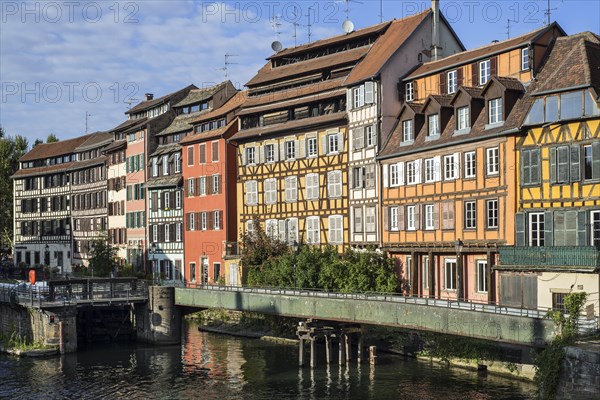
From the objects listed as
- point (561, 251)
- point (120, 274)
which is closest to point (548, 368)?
point (561, 251)

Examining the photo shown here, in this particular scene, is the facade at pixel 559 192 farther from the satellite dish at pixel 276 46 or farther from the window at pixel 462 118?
the satellite dish at pixel 276 46

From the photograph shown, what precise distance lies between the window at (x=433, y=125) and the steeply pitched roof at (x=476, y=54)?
10.2ft

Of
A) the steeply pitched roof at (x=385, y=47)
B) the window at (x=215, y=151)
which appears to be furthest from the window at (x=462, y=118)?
the window at (x=215, y=151)

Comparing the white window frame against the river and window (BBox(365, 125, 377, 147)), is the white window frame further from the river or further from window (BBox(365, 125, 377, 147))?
the river

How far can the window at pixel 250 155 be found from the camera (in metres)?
59.4

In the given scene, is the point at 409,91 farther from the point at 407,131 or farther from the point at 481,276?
the point at 481,276

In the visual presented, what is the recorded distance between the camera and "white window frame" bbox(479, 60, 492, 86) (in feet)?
145

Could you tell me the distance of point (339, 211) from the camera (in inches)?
2052

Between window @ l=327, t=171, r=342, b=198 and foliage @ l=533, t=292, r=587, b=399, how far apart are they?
22.9 metres

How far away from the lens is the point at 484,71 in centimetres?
4441

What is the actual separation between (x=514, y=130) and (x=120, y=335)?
29.4 meters

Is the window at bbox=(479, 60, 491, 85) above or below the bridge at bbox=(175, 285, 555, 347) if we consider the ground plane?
above

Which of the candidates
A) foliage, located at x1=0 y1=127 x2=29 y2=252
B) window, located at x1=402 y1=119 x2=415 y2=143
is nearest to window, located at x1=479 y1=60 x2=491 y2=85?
window, located at x1=402 y1=119 x2=415 y2=143

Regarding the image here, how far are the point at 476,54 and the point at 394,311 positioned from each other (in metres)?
15.6
